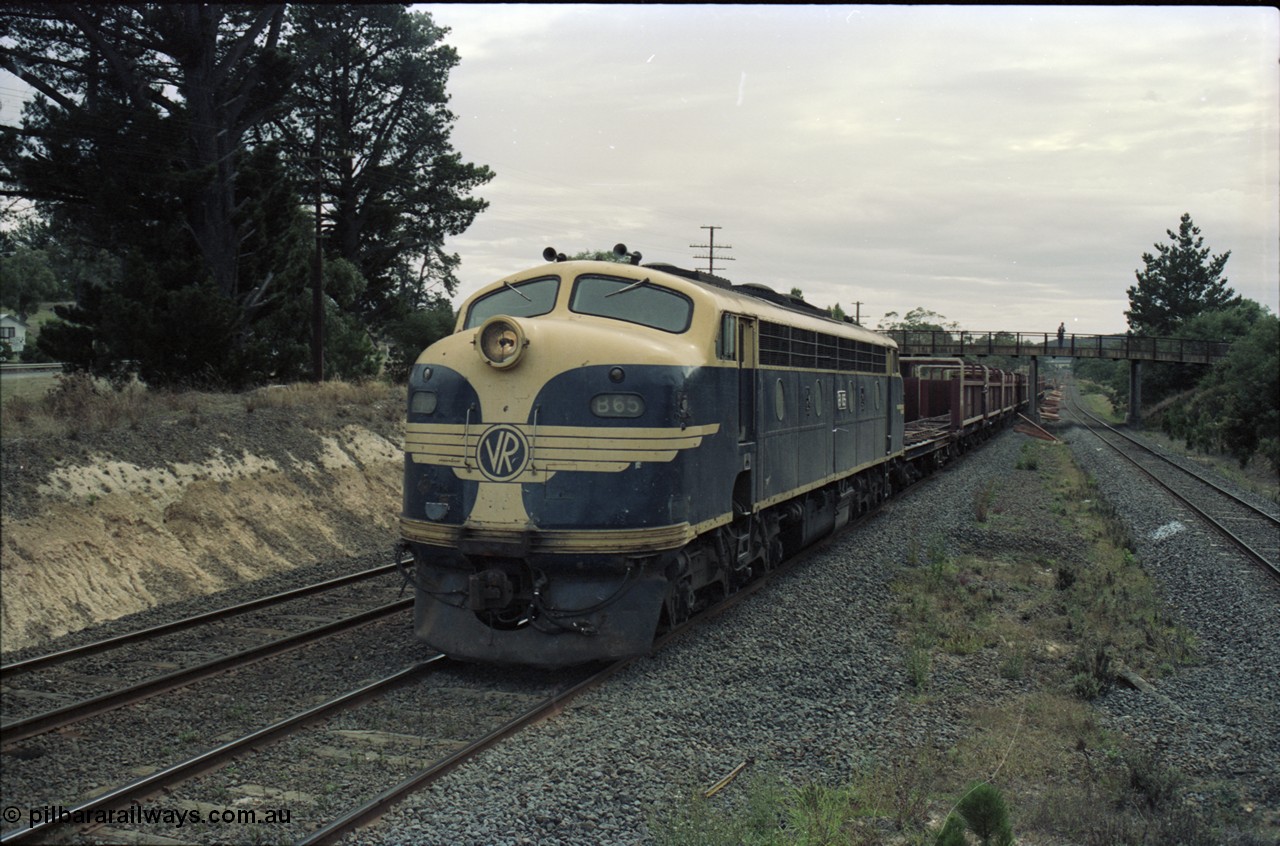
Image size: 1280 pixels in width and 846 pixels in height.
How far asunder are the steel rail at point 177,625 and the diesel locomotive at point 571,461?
3.29m

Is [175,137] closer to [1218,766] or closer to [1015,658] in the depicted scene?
[1015,658]

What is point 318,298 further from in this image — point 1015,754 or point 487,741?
point 1015,754

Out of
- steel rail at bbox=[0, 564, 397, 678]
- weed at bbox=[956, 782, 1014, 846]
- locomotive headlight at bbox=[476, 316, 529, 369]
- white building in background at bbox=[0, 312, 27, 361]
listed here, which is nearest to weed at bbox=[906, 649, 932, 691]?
weed at bbox=[956, 782, 1014, 846]

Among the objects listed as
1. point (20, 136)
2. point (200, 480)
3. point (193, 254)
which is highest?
point (20, 136)

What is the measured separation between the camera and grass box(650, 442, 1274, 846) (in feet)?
19.8

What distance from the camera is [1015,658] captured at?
9.52 metres

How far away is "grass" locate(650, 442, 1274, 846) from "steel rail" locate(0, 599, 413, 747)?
4851 mm

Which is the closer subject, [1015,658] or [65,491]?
[1015,658]

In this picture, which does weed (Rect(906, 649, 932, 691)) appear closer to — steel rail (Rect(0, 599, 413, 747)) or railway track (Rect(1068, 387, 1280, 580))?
steel rail (Rect(0, 599, 413, 747))

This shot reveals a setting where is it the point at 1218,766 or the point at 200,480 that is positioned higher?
the point at 200,480

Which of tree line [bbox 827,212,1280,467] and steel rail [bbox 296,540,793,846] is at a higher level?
tree line [bbox 827,212,1280,467]

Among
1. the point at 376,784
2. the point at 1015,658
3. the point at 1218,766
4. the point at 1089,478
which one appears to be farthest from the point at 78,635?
the point at 1089,478

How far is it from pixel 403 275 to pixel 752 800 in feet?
111

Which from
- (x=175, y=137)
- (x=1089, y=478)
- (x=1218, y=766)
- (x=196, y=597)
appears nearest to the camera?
(x=1218, y=766)
